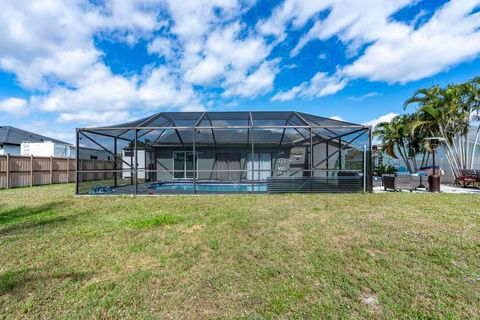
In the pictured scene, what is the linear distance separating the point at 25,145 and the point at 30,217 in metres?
15.7

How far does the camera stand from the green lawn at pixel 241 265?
2.02 m

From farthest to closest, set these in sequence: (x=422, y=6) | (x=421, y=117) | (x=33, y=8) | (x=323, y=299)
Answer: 1. (x=421, y=117)
2. (x=422, y=6)
3. (x=33, y=8)
4. (x=323, y=299)

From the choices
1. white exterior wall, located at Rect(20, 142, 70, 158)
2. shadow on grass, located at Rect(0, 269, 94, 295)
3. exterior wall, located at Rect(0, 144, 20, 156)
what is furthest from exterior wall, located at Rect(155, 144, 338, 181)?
exterior wall, located at Rect(0, 144, 20, 156)

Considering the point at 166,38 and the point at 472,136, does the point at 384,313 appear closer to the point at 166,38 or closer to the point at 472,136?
the point at 166,38

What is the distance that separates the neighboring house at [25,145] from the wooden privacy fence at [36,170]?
4335 mm

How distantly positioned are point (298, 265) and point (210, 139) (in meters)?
11.5

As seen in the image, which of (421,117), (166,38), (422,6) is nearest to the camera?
(422,6)

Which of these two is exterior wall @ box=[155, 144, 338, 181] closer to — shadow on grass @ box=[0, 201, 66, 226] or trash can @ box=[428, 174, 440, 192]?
trash can @ box=[428, 174, 440, 192]

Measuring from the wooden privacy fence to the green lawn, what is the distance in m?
7.81

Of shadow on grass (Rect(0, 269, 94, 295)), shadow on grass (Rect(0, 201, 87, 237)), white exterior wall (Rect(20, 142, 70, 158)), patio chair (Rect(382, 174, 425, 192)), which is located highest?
white exterior wall (Rect(20, 142, 70, 158))

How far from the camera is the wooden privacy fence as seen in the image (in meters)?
10.5

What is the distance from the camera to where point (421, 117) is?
512 inches

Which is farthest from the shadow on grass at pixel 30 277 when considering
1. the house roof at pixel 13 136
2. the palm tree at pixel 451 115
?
the house roof at pixel 13 136

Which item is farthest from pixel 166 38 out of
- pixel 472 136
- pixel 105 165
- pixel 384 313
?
pixel 472 136
